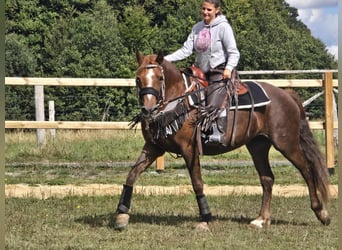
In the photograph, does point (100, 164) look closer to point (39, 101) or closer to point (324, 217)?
point (39, 101)

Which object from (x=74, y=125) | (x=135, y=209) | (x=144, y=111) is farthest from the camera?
(x=74, y=125)

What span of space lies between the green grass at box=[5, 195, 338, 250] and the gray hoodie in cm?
174

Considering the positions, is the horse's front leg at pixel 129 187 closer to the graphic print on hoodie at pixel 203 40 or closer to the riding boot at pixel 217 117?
the riding boot at pixel 217 117

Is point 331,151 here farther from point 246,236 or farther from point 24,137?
point 24,137

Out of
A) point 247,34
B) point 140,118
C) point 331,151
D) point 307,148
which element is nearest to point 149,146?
point 140,118

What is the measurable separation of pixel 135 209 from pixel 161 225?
128 centimetres

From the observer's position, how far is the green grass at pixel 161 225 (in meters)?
5.71

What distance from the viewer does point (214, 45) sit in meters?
6.43

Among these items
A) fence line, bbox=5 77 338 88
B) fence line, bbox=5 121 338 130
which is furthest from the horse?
fence line, bbox=5 77 338 88

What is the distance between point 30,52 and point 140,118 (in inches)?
980

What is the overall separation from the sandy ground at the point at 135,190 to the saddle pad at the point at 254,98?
2.55m

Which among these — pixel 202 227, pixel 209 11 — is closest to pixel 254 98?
pixel 209 11

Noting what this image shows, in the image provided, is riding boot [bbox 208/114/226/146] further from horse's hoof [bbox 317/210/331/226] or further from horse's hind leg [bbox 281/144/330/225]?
horse's hoof [bbox 317/210/331/226]

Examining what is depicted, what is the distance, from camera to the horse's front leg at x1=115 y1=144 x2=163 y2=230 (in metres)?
6.23
